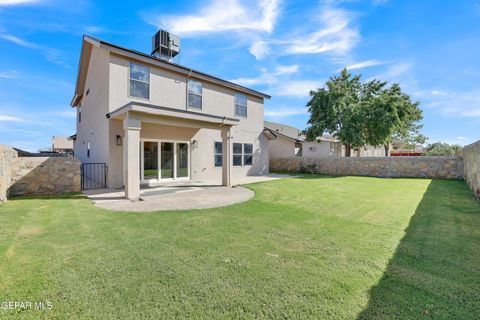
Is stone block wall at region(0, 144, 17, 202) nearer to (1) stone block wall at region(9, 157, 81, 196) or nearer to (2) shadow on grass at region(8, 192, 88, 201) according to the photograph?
(1) stone block wall at region(9, 157, 81, 196)

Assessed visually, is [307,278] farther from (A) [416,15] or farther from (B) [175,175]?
(A) [416,15]

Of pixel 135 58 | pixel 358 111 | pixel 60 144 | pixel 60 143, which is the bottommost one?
pixel 60 144

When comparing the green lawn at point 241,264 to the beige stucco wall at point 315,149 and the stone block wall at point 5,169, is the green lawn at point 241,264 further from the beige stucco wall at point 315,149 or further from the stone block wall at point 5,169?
the beige stucco wall at point 315,149

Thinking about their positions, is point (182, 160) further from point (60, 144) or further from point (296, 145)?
point (60, 144)

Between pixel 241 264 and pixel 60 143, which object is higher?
pixel 60 143

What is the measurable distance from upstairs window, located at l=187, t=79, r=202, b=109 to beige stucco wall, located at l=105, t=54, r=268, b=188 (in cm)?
27

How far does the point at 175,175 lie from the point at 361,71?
21610mm

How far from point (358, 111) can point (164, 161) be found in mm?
17548

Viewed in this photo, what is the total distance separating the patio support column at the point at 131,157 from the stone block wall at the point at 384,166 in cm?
1509

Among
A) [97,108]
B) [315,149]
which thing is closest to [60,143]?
[97,108]

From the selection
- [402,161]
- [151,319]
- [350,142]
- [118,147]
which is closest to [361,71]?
[350,142]

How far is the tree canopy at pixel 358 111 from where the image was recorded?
19.2m

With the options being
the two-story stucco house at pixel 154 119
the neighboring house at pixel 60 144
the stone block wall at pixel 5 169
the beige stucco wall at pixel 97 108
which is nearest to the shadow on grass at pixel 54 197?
the stone block wall at pixel 5 169

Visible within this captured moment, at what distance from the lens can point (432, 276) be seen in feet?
9.65
